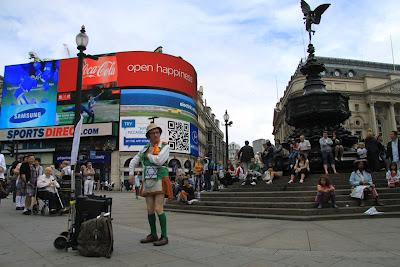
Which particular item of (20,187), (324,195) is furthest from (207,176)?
(324,195)

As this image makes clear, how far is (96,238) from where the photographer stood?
15.2ft

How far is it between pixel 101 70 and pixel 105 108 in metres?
5.93

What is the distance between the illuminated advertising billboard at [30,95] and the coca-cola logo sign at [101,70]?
19.0 feet

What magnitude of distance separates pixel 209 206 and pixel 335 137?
17.5ft

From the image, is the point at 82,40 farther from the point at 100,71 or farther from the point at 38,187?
the point at 100,71

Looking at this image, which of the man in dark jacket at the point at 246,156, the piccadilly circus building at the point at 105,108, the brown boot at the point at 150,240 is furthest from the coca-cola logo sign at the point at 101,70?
the brown boot at the point at 150,240

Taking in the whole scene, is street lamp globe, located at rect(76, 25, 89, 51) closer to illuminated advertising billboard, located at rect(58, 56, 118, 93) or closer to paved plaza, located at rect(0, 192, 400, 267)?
paved plaza, located at rect(0, 192, 400, 267)

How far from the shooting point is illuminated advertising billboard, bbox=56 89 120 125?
50250mm

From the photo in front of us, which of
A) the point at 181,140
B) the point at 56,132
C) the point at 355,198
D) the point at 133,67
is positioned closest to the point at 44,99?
the point at 56,132

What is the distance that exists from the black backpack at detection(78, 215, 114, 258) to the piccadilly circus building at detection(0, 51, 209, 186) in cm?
4423

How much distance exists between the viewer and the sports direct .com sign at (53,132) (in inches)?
1951

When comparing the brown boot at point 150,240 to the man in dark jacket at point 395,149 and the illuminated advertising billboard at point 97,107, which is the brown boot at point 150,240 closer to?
the man in dark jacket at point 395,149

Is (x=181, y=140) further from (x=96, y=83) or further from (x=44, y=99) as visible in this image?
(x=44, y=99)

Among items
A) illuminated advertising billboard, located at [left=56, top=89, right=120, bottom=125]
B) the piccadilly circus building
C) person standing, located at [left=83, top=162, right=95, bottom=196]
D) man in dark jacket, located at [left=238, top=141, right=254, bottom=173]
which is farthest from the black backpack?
illuminated advertising billboard, located at [left=56, top=89, right=120, bottom=125]
